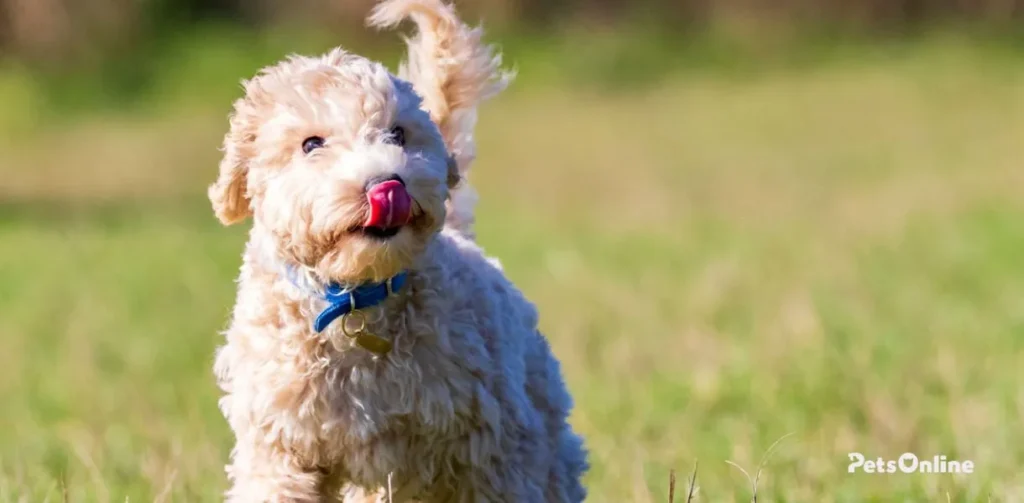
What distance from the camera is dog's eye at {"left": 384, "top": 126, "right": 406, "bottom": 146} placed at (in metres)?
4.33

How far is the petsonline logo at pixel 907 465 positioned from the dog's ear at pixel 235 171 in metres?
2.82

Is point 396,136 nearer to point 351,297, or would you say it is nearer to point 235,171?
point 351,297

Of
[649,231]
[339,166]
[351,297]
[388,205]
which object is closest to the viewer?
[388,205]

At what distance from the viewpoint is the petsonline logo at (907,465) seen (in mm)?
6340

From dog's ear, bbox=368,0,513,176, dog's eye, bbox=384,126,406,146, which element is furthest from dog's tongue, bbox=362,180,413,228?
dog's ear, bbox=368,0,513,176

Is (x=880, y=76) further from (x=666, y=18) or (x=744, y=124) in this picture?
(x=666, y=18)

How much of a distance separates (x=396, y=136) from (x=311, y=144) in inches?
8.7

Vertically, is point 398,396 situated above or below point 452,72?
below

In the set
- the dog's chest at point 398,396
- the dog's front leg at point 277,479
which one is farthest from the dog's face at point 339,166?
the dog's front leg at point 277,479

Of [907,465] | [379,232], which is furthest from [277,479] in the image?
[907,465]

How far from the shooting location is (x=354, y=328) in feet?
14.8

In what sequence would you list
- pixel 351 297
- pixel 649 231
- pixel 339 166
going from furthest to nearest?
pixel 649 231, pixel 351 297, pixel 339 166

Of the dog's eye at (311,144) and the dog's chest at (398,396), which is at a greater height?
the dog's eye at (311,144)

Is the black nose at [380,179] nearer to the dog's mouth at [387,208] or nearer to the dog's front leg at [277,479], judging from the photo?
the dog's mouth at [387,208]
